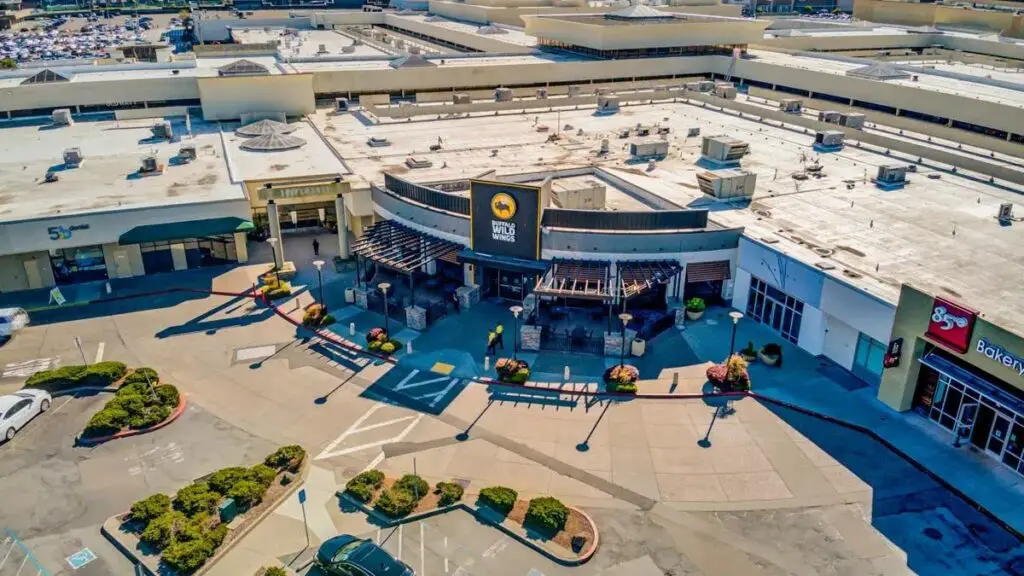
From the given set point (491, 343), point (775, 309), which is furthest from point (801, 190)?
point (491, 343)

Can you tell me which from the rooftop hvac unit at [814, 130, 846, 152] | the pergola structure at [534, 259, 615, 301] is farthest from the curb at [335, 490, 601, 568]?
the rooftop hvac unit at [814, 130, 846, 152]

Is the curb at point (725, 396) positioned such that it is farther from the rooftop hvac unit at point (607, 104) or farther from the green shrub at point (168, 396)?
the rooftop hvac unit at point (607, 104)

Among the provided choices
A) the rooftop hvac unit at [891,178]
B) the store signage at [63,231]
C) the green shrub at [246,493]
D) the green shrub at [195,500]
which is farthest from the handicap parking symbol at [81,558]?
the rooftop hvac unit at [891,178]

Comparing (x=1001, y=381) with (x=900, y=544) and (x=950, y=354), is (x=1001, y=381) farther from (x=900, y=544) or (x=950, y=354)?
(x=900, y=544)

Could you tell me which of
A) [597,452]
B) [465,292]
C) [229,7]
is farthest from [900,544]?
[229,7]

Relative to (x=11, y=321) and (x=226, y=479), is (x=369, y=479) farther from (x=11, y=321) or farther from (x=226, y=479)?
(x=11, y=321)
